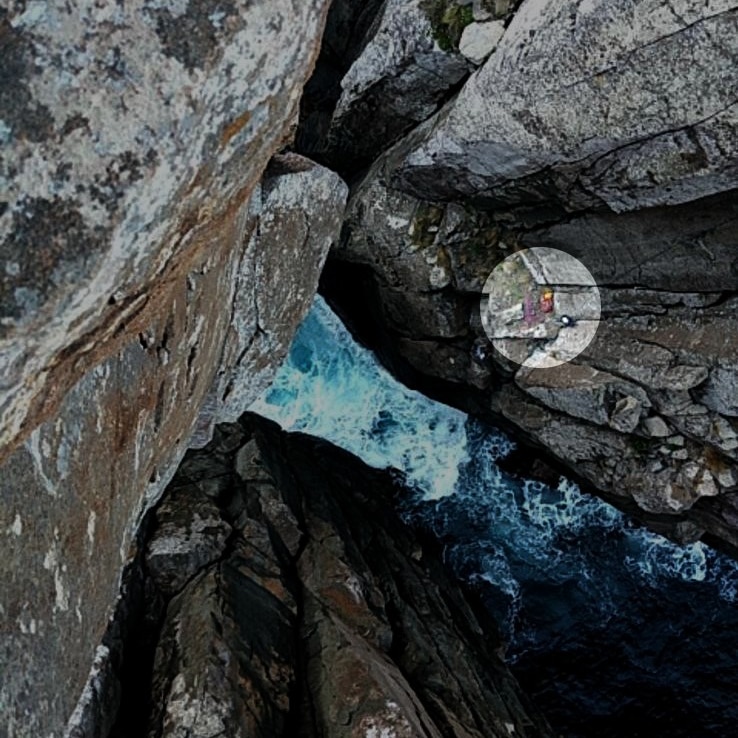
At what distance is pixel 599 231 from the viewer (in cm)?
1450

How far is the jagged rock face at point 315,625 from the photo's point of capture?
1175cm

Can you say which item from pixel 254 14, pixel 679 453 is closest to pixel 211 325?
pixel 254 14

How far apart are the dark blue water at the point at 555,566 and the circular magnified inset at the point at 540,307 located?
512cm

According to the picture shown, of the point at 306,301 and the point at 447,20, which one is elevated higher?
the point at 447,20

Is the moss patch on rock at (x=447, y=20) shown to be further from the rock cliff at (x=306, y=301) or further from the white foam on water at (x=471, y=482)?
the white foam on water at (x=471, y=482)

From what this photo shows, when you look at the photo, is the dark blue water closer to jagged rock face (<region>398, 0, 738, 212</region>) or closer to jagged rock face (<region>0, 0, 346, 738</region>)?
jagged rock face (<region>398, 0, 738, 212</region>)

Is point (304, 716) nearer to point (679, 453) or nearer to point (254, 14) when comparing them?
point (679, 453)

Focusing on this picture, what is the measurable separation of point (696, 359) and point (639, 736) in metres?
9.00

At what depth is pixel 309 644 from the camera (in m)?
13.5

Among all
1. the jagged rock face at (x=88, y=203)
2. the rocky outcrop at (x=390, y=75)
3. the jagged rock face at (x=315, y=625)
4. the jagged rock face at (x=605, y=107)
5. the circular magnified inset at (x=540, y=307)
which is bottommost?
the jagged rock face at (x=315, y=625)

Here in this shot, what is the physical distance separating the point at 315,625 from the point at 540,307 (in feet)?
25.1

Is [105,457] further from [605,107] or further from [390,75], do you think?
[390,75]

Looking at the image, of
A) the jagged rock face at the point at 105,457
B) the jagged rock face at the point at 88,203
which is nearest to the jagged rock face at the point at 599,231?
the jagged rock face at the point at 105,457

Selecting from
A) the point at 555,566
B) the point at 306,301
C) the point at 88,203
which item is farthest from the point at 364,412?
the point at 88,203
